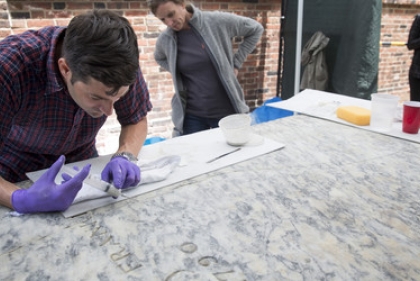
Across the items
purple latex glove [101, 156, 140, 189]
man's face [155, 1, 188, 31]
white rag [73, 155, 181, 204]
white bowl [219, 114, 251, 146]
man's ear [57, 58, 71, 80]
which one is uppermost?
man's face [155, 1, 188, 31]

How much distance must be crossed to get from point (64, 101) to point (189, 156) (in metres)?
0.43

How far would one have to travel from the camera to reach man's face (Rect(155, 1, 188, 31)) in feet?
5.64

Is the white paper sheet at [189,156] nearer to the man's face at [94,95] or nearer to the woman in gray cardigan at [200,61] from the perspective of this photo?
the man's face at [94,95]

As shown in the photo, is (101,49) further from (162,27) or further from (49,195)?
(162,27)

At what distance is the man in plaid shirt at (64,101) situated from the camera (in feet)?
2.63

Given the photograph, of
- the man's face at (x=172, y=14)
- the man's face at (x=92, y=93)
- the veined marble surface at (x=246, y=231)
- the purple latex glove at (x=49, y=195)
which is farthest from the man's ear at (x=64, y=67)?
the man's face at (x=172, y=14)

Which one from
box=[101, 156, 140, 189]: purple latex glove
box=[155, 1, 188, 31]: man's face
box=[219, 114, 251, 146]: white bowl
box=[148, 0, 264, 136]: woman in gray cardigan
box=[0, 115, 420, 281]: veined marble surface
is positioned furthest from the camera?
box=[148, 0, 264, 136]: woman in gray cardigan

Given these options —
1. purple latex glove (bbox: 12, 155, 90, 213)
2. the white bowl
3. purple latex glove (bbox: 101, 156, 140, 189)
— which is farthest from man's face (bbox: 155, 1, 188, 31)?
purple latex glove (bbox: 12, 155, 90, 213)

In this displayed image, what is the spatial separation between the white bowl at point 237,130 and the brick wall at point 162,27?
5.57 ft

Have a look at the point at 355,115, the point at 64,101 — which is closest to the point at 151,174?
the point at 64,101

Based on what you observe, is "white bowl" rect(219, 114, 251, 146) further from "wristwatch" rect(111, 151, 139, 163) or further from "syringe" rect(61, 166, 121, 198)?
"syringe" rect(61, 166, 121, 198)

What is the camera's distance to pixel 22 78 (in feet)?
3.04

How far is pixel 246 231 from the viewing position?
2.42 ft

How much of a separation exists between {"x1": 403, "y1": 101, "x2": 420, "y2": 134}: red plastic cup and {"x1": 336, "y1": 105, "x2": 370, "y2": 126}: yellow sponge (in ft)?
0.45
